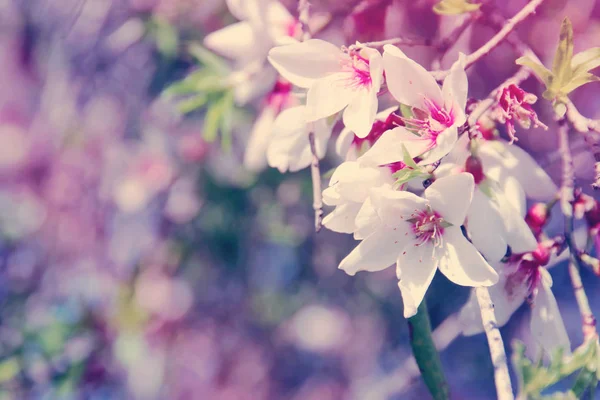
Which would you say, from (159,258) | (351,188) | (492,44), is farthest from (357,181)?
(159,258)

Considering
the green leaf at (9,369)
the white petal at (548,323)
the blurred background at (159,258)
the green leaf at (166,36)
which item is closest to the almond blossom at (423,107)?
the white petal at (548,323)

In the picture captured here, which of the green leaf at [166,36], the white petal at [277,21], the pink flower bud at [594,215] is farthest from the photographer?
the green leaf at [166,36]

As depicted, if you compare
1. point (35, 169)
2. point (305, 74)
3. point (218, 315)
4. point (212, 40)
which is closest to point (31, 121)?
point (35, 169)

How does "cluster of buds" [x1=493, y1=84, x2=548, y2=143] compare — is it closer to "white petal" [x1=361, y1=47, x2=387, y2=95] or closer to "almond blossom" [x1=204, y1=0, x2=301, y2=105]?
"white petal" [x1=361, y1=47, x2=387, y2=95]

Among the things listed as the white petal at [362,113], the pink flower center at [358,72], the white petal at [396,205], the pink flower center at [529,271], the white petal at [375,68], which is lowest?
the pink flower center at [529,271]

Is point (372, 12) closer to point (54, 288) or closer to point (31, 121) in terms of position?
point (54, 288)

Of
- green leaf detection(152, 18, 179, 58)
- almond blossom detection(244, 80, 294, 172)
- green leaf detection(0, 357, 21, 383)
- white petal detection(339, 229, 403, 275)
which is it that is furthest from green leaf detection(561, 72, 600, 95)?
green leaf detection(0, 357, 21, 383)

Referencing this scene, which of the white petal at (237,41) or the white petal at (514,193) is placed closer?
the white petal at (514,193)

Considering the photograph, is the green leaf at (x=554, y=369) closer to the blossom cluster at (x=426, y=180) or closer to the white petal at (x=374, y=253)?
the blossom cluster at (x=426, y=180)

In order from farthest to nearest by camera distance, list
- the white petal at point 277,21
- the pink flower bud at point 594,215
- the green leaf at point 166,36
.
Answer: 1. the green leaf at point 166,36
2. the white petal at point 277,21
3. the pink flower bud at point 594,215
